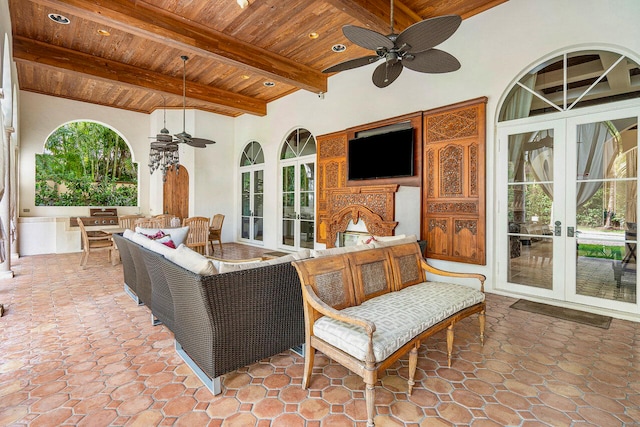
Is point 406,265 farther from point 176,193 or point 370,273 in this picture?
point 176,193

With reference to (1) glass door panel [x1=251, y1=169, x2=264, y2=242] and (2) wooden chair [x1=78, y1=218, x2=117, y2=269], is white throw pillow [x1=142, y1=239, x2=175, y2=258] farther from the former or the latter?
(1) glass door panel [x1=251, y1=169, x2=264, y2=242]

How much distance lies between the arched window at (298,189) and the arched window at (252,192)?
0.98 metres

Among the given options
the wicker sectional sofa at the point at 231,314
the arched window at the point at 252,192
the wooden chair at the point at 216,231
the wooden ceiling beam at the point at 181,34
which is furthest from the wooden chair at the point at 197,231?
the wicker sectional sofa at the point at 231,314

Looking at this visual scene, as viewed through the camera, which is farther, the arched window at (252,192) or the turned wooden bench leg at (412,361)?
the arched window at (252,192)

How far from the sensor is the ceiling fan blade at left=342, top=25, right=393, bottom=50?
236 centimetres

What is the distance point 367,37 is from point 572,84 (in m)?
2.86

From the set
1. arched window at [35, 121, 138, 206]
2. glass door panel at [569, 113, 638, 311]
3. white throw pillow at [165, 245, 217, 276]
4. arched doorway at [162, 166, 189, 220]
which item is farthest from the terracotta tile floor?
arched window at [35, 121, 138, 206]

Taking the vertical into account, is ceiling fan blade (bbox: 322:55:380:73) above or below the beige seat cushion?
above

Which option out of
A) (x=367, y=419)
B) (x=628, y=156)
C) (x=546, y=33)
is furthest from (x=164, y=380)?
(x=546, y=33)

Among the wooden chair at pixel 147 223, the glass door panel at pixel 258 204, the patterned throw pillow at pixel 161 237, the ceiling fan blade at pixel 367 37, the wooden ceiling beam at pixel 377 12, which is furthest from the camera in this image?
the glass door panel at pixel 258 204

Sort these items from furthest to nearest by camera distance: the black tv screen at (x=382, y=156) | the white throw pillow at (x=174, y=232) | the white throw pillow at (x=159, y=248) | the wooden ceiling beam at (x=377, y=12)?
1. the black tv screen at (x=382, y=156)
2. the white throw pillow at (x=174, y=232)
3. the wooden ceiling beam at (x=377, y=12)
4. the white throw pillow at (x=159, y=248)

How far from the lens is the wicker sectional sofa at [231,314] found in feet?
6.41

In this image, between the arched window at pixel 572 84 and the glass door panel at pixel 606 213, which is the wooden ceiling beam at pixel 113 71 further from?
the glass door panel at pixel 606 213

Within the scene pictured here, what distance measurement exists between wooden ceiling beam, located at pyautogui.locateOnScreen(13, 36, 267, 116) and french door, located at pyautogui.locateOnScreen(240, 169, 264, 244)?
1858 mm
